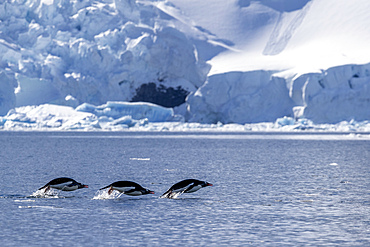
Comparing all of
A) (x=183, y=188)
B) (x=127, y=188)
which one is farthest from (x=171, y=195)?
(x=127, y=188)

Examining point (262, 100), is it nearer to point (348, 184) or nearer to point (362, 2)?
point (362, 2)

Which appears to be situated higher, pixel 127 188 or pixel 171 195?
pixel 127 188

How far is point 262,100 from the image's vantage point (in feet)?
201

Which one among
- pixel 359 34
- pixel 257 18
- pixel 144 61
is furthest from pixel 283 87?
pixel 257 18

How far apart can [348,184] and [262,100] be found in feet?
149

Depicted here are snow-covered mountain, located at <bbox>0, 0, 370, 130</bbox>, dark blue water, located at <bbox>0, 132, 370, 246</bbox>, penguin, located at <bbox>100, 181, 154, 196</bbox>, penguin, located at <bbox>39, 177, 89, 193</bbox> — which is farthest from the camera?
snow-covered mountain, located at <bbox>0, 0, 370, 130</bbox>

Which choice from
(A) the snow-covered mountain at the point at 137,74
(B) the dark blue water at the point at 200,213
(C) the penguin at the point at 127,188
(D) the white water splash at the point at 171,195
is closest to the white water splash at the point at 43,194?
(B) the dark blue water at the point at 200,213

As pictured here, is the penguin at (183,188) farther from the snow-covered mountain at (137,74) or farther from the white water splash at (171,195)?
the snow-covered mountain at (137,74)

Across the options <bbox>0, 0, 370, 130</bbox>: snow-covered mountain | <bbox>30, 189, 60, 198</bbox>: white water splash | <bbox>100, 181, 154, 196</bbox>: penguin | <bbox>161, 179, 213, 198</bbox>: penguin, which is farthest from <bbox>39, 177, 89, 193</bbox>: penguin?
<bbox>0, 0, 370, 130</bbox>: snow-covered mountain

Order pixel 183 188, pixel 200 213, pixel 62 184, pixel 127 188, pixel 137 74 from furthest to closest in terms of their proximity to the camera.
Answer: pixel 137 74 < pixel 183 188 < pixel 62 184 < pixel 127 188 < pixel 200 213

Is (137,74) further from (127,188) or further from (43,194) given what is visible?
(127,188)

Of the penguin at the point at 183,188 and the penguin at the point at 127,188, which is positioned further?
the penguin at the point at 183,188

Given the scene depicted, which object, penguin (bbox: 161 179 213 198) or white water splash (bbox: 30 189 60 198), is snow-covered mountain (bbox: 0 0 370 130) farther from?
white water splash (bbox: 30 189 60 198)

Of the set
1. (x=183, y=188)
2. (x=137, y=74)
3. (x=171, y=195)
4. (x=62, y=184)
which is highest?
(x=137, y=74)
